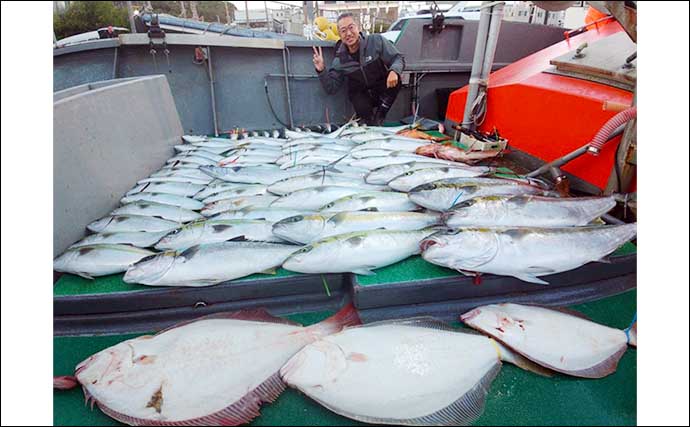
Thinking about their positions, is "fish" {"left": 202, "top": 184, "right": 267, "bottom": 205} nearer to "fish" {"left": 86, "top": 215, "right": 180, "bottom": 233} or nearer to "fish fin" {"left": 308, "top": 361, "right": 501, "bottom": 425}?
"fish" {"left": 86, "top": 215, "right": 180, "bottom": 233}

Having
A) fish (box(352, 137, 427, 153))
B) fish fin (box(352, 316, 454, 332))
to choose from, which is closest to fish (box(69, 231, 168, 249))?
fish fin (box(352, 316, 454, 332))

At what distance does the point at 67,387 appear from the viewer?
1594 mm

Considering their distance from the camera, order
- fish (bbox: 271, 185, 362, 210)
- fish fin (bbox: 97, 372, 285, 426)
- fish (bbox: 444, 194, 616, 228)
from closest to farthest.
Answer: fish fin (bbox: 97, 372, 285, 426) → fish (bbox: 444, 194, 616, 228) → fish (bbox: 271, 185, 362, 210)

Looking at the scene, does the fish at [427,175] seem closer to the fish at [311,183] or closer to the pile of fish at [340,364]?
the fish at [311,183]

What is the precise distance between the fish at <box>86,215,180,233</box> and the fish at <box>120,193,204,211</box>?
34 cm

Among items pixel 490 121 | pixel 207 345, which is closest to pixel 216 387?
pixel 207 345

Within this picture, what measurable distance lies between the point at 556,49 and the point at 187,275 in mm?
4821

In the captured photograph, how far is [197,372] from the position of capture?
1.54 m

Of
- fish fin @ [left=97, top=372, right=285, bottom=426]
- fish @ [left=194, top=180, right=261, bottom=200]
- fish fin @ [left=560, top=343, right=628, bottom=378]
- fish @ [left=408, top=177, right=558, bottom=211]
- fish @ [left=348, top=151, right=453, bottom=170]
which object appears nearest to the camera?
fish fin @ [left=97, top=372, right=285, bottom=426]

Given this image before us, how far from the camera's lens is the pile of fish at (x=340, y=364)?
144 cm

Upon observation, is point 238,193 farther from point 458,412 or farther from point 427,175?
point 458,412

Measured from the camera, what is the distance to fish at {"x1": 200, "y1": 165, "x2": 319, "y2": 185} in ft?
11.6

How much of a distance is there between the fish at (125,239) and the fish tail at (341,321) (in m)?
1.45

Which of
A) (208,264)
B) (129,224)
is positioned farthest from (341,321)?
(129,224)
